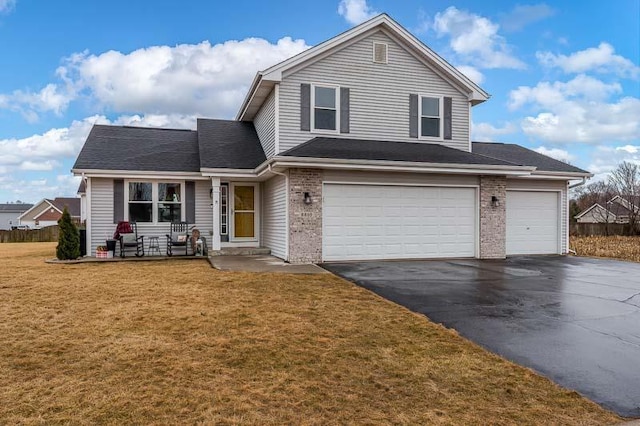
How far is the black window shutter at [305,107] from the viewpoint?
13.1 meters

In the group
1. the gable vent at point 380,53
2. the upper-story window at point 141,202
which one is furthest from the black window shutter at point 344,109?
the upper-story window at point 141,202

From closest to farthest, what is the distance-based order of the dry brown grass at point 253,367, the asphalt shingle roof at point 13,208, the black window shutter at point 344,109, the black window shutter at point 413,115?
1. the dry brown grass at point 253,367
2. the black window shutter at point 344,109
3. the black window shutter at point 413,115
4. the asphalt shingle roof at point 13,208

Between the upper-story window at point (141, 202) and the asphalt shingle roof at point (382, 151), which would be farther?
the upper-story window at point (141, 202)

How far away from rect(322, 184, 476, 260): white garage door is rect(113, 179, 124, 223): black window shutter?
22.2ft

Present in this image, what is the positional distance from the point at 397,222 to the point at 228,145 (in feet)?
21.6

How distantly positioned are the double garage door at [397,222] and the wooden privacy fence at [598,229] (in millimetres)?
18597

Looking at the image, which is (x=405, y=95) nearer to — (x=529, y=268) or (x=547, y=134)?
(x=529, y=268)

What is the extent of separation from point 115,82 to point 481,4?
644 inches

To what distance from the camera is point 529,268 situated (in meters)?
11.3

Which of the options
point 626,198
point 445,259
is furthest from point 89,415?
point 626,198

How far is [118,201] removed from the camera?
1396 cm

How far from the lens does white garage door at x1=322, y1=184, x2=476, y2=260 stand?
12.2 m

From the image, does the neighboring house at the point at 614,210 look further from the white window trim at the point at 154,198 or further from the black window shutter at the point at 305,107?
the white window trim at the point at 154,198

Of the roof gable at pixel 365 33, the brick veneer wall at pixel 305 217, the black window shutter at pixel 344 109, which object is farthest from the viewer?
the black window shutter at pixel 344 109
